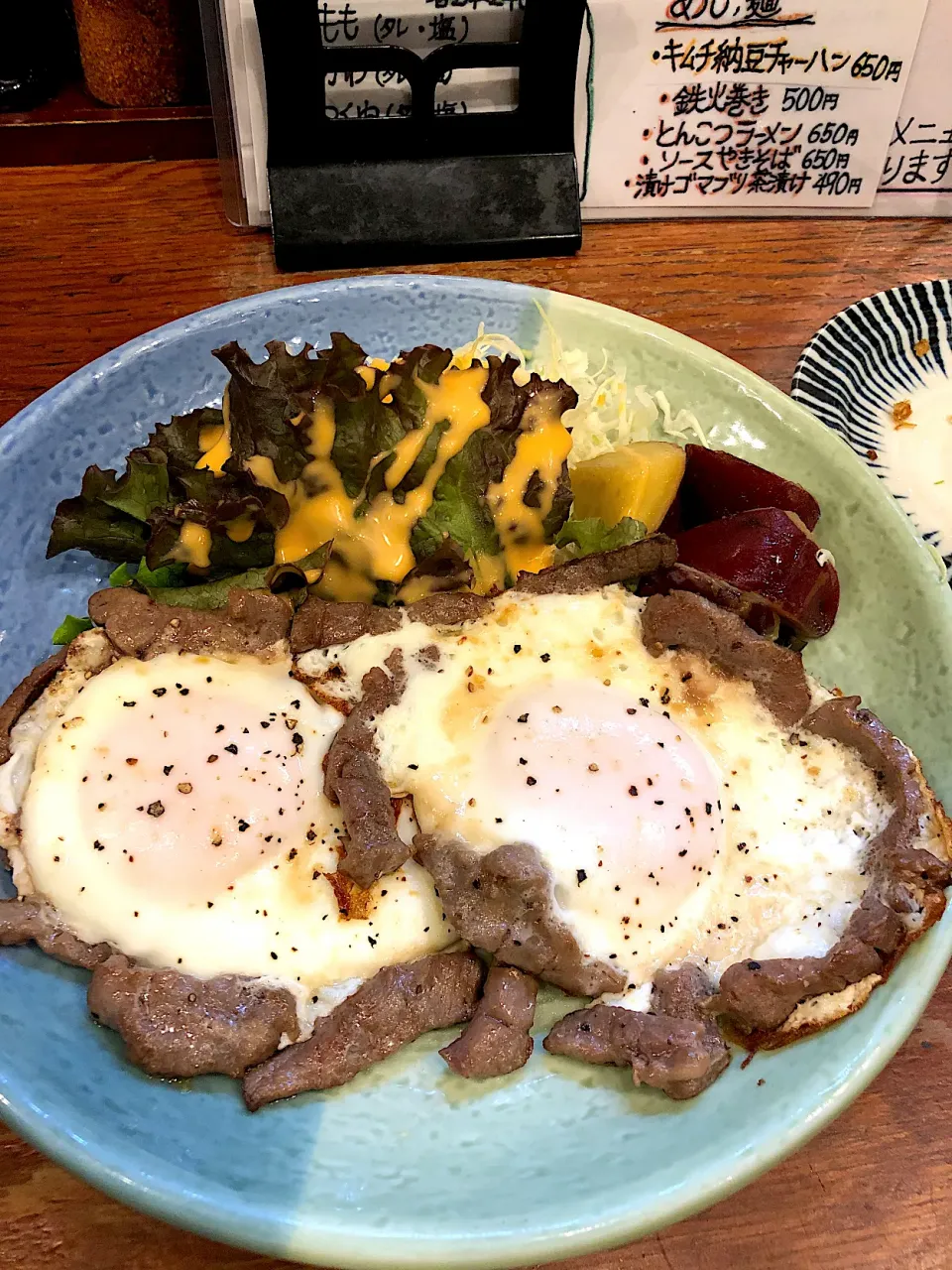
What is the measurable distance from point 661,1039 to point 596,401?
154cm

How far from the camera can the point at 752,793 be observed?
67.7 inches

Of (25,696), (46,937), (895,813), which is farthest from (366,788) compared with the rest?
(895,813)

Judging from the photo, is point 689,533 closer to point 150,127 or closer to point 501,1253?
point 501,1253

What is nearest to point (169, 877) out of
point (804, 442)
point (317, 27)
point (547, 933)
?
point (547, 933)

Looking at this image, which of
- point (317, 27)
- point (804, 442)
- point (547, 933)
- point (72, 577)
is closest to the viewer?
point (547, 933)

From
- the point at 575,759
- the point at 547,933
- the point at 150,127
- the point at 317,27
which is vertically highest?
the point at 317,27

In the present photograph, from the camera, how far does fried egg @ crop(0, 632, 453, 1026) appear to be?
5.16 feet

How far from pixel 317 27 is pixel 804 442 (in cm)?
165

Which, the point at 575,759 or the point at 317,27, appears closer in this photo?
the point at 575,759

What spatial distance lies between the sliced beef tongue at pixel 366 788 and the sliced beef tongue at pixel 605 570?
35 centimetres

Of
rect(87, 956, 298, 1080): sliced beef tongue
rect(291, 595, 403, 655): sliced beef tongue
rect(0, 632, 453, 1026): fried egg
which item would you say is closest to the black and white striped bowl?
rect(291, 595, 403, 655): sliced beef tongue

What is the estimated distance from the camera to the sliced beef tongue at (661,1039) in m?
1.47

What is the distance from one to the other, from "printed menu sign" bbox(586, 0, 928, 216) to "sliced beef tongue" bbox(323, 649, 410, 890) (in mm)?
2027

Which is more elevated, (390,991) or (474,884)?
(474,884)
